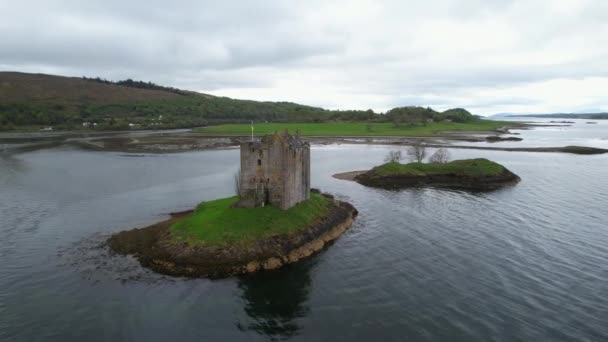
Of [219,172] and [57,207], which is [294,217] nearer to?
[57,207]

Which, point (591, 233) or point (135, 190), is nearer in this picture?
point (591, 233)

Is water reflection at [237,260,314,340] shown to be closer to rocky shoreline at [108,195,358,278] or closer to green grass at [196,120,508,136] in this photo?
rocky shoreline at [108,195,358,278]

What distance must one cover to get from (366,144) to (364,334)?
9923 cm

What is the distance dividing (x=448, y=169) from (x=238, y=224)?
133 feet

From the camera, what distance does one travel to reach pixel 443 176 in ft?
193

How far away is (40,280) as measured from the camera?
24984 millimetres

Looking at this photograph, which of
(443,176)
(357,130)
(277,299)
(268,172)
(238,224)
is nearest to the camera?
(277,299)

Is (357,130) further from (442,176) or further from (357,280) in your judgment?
(357,280)

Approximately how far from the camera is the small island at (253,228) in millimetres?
27188

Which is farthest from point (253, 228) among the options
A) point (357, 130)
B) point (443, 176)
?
point (357, 130)

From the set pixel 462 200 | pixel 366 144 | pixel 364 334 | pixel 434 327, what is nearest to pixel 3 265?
pixel 364 334

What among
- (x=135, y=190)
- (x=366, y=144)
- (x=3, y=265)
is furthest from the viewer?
(x=366, y=144)

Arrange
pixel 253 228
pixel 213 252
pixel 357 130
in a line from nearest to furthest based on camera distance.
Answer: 1. pixel 213 252
2. pixel 253 228
3. pixel 357 130

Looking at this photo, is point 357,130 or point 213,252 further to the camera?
point 357,130
